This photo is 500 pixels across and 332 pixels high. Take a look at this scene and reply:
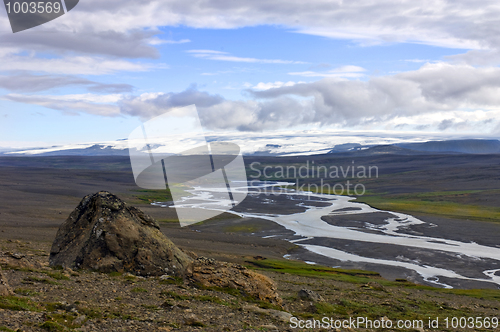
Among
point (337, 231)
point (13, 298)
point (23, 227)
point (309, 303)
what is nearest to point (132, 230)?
point (13, 298)

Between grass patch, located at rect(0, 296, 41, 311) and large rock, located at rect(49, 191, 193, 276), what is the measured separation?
6.46 m

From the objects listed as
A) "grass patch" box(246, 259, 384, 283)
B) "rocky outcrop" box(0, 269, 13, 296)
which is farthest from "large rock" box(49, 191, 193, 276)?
"grass patch" box(246, 259, 384, 283)

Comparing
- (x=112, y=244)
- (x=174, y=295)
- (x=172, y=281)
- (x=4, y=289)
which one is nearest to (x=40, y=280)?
(x=4, y=289)

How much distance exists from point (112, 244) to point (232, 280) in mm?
6280

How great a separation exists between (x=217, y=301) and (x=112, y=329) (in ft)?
16.9

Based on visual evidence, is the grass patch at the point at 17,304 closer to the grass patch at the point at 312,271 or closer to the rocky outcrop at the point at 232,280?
the rocky outcrop at the point at 232,280

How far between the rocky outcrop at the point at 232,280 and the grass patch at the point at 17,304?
6.94m

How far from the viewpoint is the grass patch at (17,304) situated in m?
10.9

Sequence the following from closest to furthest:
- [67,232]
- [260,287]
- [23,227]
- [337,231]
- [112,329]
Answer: [112,329], [260,287], [67,232], [23,227], [337,231]

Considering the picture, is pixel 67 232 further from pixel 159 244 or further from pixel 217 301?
pixel 217 301

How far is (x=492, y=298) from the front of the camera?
32.2 m

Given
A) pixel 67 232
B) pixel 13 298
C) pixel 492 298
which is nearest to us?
pixel 13 298

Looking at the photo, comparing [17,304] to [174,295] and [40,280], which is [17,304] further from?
[174,295]

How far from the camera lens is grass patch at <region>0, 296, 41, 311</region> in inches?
431
